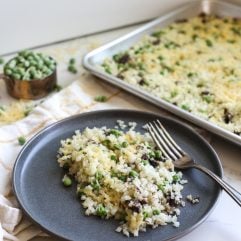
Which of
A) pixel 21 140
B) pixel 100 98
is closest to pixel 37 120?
pixel 21 140

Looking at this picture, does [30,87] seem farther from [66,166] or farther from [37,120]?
[66,166]

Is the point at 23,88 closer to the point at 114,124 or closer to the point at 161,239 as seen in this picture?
the point at 114,124

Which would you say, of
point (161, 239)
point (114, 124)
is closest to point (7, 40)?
point (114, 124)

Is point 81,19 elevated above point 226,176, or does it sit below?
above

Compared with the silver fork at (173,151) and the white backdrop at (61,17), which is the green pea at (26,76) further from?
the silver fork at (173,151)

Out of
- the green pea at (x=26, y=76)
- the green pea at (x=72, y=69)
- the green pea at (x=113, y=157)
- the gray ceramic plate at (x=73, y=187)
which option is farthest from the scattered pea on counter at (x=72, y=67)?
the green pea at (x=113, y=157)
